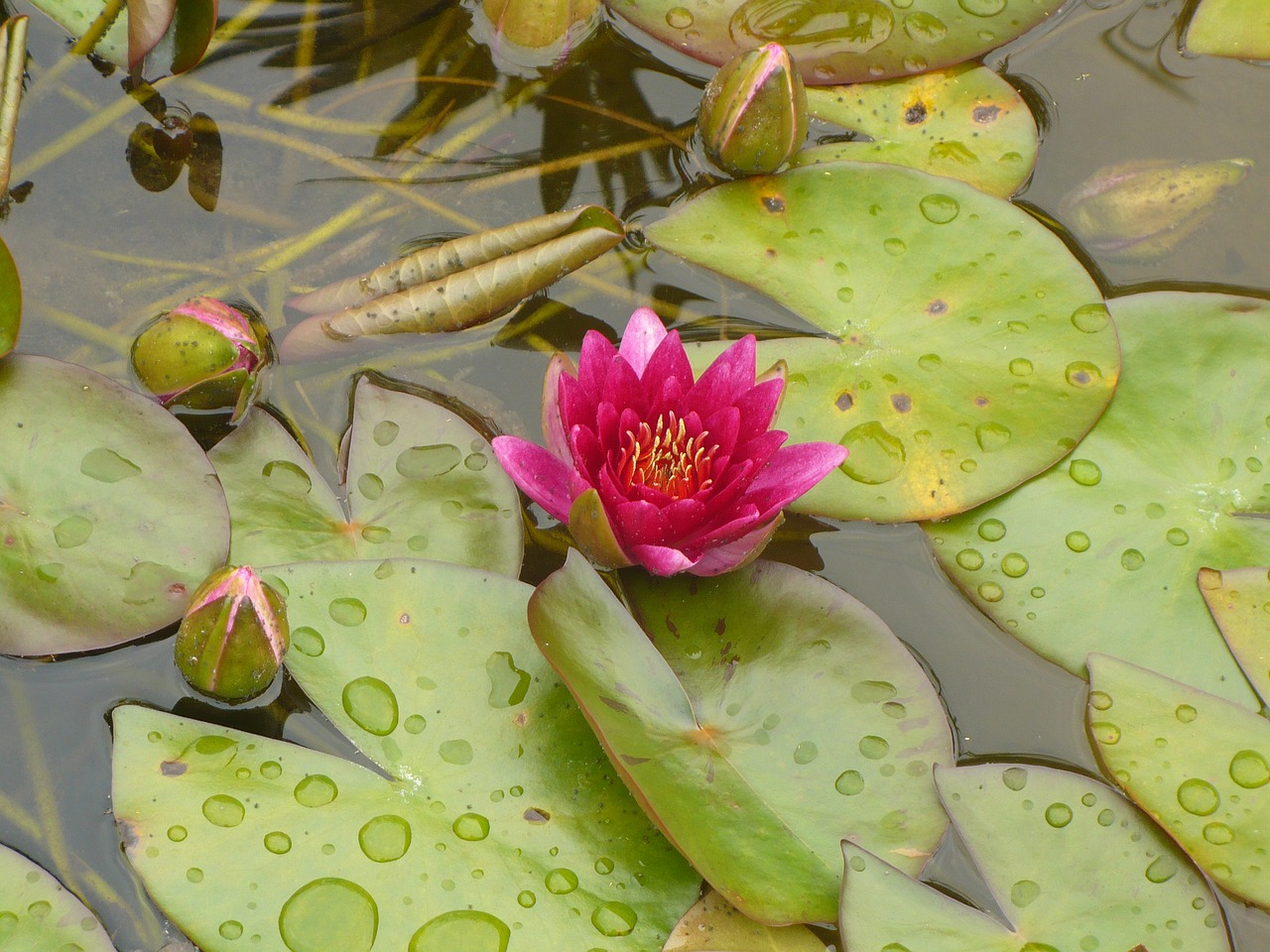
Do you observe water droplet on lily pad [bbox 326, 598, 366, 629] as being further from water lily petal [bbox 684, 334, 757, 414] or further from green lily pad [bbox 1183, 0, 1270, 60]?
green lily pad [bbox 1183, 0, 1270, 60]

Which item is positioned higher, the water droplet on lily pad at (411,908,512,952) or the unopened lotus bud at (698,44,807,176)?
the unopened lotus bud at (698,44,807,176)

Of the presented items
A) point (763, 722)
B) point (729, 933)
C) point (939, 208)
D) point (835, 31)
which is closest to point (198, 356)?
point (763, 722)

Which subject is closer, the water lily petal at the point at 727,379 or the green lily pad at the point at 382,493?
the water lily petal at the point at 727,379

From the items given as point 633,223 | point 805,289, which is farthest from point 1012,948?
point 633,223

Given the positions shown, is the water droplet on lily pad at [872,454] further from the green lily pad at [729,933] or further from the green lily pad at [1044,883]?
the green lily pad at [729,933]

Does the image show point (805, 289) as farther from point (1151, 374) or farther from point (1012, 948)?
point (1012, 948)

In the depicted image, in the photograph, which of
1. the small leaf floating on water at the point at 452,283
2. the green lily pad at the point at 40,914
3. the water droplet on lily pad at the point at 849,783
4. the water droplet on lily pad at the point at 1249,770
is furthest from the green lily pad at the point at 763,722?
the green lily pad at the point at 40,914

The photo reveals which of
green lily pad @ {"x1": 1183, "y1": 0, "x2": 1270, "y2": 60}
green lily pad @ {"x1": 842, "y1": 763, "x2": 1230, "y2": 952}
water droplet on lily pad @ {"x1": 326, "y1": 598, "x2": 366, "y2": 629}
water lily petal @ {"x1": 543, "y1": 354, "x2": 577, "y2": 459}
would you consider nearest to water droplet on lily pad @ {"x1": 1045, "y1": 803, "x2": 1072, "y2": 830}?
green lily pad @ {"x1": 842, "y1": 763, "x2": 1230, "y2": 952}
